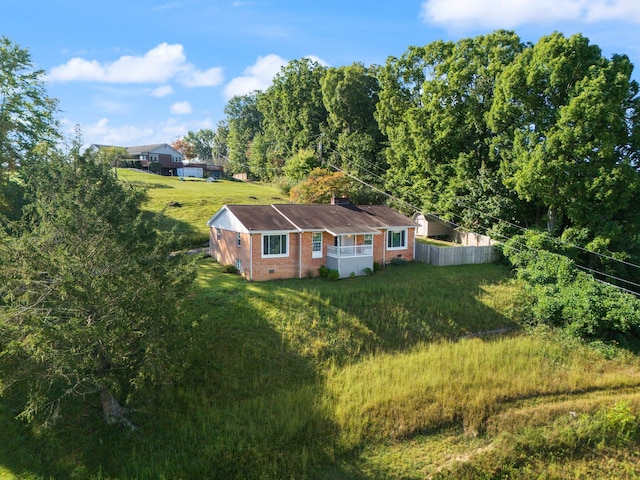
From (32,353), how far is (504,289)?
23116 mm

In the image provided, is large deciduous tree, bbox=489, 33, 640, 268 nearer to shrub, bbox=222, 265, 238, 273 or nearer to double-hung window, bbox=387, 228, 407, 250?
double-hung window, bbox=387, 228, 407, 250

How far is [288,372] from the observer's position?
624 inches

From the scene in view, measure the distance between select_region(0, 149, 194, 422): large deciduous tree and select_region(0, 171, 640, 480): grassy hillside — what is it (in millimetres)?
1380

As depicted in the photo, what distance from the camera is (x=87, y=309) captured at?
1165 centimetres

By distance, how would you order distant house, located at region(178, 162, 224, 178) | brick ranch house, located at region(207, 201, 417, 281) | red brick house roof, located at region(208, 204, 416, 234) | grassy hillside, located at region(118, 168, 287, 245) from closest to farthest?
brick ranch house, located at region(207, 201, 417, 281) < red brick house roof, located at region(208, 204, 416, 234) < grassy hillside, located at region(118, 168, 287, 245) < distant house, located at region(178, 162, 224, 178)

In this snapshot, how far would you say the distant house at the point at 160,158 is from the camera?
64.4 metres

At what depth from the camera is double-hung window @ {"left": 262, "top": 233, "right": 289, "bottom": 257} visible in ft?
74.0

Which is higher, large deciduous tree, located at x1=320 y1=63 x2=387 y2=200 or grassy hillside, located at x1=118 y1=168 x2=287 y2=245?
large deciduous tree, located at x1=320 y1=63 x2=387 y2=200

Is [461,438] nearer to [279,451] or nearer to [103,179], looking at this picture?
[279,451]

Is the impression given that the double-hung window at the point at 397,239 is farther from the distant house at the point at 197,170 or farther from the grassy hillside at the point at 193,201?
the distant house at the point at 197,170

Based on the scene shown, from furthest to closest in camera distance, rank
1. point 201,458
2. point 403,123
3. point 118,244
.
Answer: point 403,123 → point 118,244 → point 201,458

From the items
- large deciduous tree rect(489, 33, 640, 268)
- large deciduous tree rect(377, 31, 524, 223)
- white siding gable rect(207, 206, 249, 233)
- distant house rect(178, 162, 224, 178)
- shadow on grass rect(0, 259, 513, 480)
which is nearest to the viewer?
shadow on grass rect(0, 259, 513, 480)

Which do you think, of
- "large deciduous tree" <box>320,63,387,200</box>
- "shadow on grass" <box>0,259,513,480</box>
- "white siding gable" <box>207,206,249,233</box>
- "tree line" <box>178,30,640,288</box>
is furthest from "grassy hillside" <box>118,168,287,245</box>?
"shadow on grass" <box>0,259,513,480</box>

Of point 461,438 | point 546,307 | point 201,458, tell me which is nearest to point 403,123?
point 546,307
